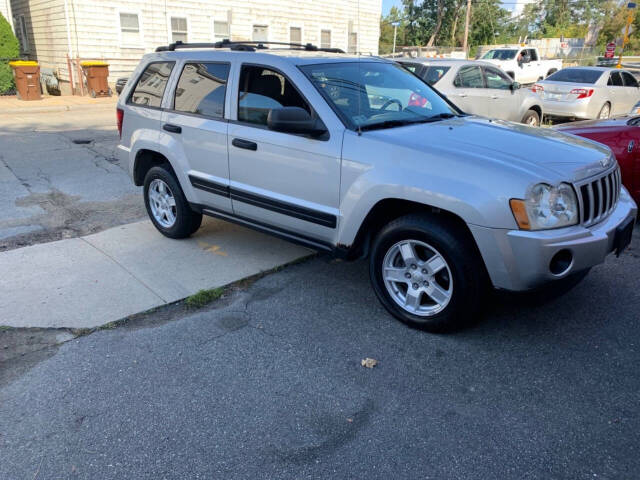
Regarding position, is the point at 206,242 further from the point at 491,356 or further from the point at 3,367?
the point at 491,356

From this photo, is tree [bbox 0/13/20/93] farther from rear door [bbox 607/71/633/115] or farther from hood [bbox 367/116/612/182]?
hood [bbox 367/116/612/182]

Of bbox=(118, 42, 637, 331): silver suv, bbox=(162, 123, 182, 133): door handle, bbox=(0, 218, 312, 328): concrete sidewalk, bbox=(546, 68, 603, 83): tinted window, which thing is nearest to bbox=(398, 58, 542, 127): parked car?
→ bbox=(546, 68, 603, 83): tinted window

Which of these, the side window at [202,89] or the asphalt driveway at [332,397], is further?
the side window at [202,89]

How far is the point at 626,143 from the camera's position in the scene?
6.01m

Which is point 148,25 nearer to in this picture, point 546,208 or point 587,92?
point 587,92

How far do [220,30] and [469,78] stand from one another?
13.8 metres

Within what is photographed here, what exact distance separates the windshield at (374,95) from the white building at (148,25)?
12475 millimetres

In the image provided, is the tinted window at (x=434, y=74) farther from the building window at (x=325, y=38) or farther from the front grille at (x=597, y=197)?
the building window at (x=325, y=38)

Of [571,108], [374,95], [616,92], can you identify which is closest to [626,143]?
[374,95]

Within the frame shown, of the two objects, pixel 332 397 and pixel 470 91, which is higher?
pixel 470 91

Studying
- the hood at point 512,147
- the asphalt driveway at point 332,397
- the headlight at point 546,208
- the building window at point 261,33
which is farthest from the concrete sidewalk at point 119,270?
the building window at point 261,33

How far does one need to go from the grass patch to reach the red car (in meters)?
4.52

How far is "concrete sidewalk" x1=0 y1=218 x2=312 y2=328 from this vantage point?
4238mm

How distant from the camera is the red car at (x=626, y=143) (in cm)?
595
